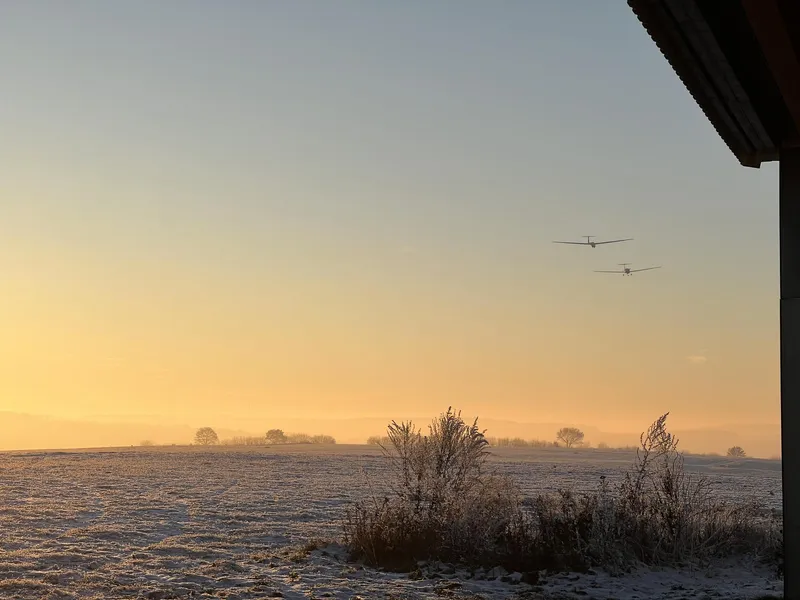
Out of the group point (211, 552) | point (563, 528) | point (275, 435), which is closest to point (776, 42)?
point (563, 528)

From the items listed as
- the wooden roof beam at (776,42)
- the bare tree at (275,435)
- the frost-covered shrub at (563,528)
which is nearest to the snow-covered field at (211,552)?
the frost-covered shrub at (563,528)

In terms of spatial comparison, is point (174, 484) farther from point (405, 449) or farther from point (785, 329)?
point (785, 329)

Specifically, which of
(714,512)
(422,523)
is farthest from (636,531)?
(422,523)

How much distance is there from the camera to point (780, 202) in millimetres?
9828

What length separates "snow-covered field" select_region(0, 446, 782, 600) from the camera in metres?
12.5

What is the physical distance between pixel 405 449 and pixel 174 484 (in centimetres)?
1556

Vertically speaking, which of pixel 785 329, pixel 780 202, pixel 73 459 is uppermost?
pixel 780 202

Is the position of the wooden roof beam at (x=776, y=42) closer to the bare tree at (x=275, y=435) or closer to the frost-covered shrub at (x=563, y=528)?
the frost-covered shrub at (x=563, y=528)

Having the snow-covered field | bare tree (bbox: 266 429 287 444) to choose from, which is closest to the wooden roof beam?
the snow-covered field

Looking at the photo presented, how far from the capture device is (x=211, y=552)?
51.1 feet

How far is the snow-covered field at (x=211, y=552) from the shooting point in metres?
12.5

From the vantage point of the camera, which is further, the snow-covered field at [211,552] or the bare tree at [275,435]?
the bare tree at [275,435]

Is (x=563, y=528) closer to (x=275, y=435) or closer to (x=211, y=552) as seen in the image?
(x=211, y=552)

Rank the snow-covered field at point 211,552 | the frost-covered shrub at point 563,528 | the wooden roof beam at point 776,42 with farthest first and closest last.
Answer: the frost-covered shrub at point 563,528, the snow-covered field at point 211,552, the wooden roof beam at point 776,42
